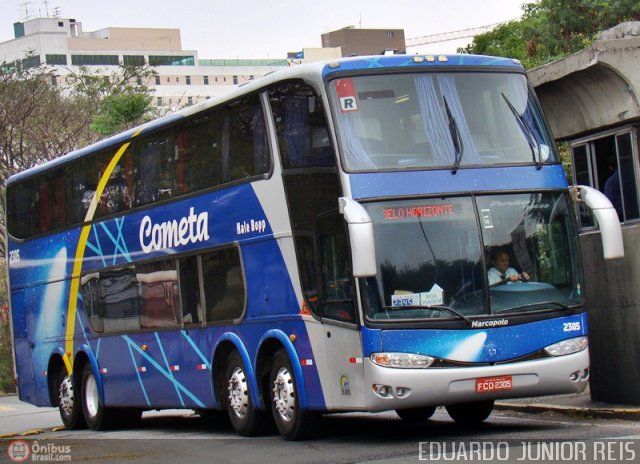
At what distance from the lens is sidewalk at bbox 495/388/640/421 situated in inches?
616

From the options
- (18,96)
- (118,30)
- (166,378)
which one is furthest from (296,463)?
(118,30)

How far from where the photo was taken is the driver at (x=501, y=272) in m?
13.7

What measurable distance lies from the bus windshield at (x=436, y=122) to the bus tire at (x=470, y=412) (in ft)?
10.6

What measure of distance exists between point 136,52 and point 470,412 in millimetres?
134963

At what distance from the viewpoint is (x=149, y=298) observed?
18688 millimetres

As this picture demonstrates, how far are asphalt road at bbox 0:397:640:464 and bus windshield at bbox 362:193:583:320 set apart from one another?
4.51ft

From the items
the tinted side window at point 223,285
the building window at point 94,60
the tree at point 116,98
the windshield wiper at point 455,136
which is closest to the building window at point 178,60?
the building window at point 94,60

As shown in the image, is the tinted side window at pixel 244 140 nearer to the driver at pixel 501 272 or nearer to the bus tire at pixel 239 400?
the bus tire at pixel 239 400

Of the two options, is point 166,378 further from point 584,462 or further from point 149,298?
point 584,462

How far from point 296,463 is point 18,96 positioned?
3401 cm

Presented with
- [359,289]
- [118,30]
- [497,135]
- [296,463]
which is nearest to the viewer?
[296,463]

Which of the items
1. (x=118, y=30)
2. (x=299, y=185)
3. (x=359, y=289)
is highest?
(x=118, y=30)

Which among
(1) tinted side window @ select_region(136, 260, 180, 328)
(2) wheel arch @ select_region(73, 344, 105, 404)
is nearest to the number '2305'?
(1) tinted side window @ select_region(136, 260, 180, 328)

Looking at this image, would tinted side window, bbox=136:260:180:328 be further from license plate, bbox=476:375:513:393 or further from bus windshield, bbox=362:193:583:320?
license plate, bbox=476:375:513:393
